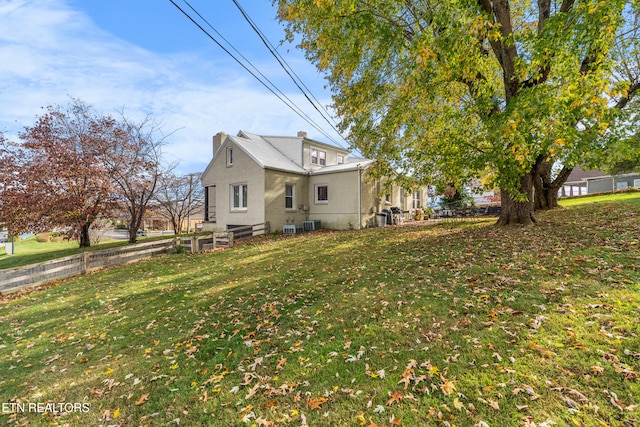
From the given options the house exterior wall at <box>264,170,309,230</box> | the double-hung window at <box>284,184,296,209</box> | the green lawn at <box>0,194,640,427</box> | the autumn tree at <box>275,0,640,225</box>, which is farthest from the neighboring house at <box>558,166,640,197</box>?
the green lawn at <box>0,194,640,427</box>

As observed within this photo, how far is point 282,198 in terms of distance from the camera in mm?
18250

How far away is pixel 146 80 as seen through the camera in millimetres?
12992

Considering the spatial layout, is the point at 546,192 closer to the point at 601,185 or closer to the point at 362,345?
the point at 362,345

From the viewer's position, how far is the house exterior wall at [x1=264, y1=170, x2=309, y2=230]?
17.6m

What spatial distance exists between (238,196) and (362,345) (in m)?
16.7

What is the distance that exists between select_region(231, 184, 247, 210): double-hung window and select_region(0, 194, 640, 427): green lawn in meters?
11.4

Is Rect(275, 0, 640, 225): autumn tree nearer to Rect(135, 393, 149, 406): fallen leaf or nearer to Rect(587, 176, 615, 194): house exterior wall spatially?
Rect(135, 393, 149, 406): fallen leaf

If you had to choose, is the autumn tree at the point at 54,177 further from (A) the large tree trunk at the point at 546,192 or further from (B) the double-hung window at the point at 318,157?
(A) the large tree trunk at the point at 546,192

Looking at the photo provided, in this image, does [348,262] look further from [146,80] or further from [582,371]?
[146,80]

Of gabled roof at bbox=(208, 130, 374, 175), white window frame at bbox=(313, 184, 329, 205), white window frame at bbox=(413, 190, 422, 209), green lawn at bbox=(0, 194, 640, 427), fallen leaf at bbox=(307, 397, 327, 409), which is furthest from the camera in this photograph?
white window frame at bbox=(413, 190, 422, 209)

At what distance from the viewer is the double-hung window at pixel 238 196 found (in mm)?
18828

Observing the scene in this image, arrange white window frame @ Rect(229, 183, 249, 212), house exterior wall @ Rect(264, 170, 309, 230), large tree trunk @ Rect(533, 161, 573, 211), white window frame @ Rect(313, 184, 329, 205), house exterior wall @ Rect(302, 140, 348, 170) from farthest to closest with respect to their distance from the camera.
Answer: house exterior wall @ Rect(302, 140, 348, 170) < white window frame @ Rect(313, 184, 329, 205) < white window frame @ Rect(229, 183, 249, 212) < house exterior wall @ Rect(264, 170, 309, 230) < large tree trunk @ Rect(533, 161, 573, 211)

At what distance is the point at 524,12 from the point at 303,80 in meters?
9.32

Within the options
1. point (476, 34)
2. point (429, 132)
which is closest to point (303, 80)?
point (429, 132)
